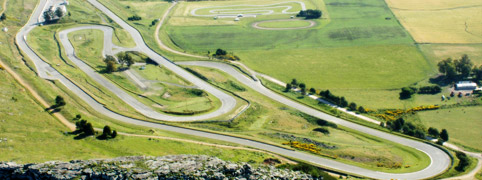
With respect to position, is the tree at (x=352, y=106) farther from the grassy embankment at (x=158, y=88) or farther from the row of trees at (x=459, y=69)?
the row of trees at (x=459, y=69)

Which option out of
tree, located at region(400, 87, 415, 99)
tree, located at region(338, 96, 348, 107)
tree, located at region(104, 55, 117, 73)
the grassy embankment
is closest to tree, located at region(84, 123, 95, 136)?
the grassy embankment

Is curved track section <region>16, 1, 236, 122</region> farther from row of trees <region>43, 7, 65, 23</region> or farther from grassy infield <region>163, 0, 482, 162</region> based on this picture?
grassy infield <region>163, 0, 482, 162</region>

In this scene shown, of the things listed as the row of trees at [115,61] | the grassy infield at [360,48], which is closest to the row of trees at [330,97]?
the grassy infield at [360,48]

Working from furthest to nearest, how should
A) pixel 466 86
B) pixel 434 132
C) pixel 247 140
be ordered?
pixel 466 86 < pixel 434 132 < pixel 247 140

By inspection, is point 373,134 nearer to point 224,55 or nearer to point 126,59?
point 224,55

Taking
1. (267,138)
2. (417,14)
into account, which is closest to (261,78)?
(267,138)

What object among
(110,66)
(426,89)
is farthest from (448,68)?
(110,66)
